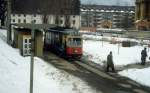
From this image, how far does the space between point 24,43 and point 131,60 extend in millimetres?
10094

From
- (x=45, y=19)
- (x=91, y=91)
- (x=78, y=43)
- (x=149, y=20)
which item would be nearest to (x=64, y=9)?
(x=45, y=19)

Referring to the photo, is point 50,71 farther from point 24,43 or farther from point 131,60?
point 131,60

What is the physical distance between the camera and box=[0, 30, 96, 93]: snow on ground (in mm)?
20062

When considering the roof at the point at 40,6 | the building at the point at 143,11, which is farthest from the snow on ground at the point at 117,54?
the roof at the point at 40,6

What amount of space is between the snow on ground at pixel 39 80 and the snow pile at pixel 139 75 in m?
4.22

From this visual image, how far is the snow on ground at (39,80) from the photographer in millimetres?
20062

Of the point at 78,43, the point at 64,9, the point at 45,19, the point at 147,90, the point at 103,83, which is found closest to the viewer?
the point at 147,90

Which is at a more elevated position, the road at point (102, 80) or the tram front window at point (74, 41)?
the tram front window at point (74, 41)

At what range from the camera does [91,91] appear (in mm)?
23953

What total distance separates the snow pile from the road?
2.00 feet

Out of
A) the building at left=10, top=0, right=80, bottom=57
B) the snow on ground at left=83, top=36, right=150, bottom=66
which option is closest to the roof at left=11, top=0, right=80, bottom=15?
the building at left=10, top=0, right=80, bottom=57

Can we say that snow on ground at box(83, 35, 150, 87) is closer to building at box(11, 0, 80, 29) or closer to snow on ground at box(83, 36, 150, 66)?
snow on ground at box(83, 36, 150, 66)

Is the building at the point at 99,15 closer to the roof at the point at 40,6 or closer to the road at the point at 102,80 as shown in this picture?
the roof at the point at 40,6

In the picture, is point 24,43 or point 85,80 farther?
point 24,43
